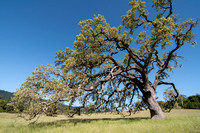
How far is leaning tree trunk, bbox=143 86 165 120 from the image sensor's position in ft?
41.8

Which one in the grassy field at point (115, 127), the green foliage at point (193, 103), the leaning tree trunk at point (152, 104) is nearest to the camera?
the grassy field at point (115, 127)

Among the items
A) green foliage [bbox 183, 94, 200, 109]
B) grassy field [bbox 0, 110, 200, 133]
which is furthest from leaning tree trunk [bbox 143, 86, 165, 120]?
green foliage [bbox 183, 94, 200, 109]

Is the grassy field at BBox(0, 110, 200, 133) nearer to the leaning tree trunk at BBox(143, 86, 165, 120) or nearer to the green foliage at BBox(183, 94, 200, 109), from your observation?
the leaning tree trunk at BBox(143, 86, 165, 120)

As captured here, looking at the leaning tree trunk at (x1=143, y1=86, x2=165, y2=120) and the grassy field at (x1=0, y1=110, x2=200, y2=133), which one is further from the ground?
the leaning tree trunk at (x1=143, y1=86, x2=165, y2=120)

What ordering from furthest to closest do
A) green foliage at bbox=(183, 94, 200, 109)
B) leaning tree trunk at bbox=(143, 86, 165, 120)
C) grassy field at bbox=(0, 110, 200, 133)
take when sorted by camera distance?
green foliage at bbox=(183, 94, 200, 109) < leaning tree trunk at bbox=(143, 86, 165, 120) < grassy field at bbox=(0, 110, 200, 133)

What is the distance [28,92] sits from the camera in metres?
8.71

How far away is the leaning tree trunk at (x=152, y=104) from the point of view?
12.7 meters

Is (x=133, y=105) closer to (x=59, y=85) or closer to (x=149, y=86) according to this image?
(x=149, y=86)

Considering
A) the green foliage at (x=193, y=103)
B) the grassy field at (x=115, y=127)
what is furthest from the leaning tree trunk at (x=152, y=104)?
the green foliage at (x=193, y=103)

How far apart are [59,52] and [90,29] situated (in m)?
→ 6.98

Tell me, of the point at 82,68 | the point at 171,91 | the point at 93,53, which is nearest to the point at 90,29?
the point at 93,53

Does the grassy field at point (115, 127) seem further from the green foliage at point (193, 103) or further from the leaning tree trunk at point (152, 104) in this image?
the green foliage at point (193, 103)

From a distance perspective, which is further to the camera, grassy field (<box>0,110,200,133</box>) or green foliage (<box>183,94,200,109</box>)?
green foliage (<box>183,94,200,109</box>)

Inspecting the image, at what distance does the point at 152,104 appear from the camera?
43.9 ft
